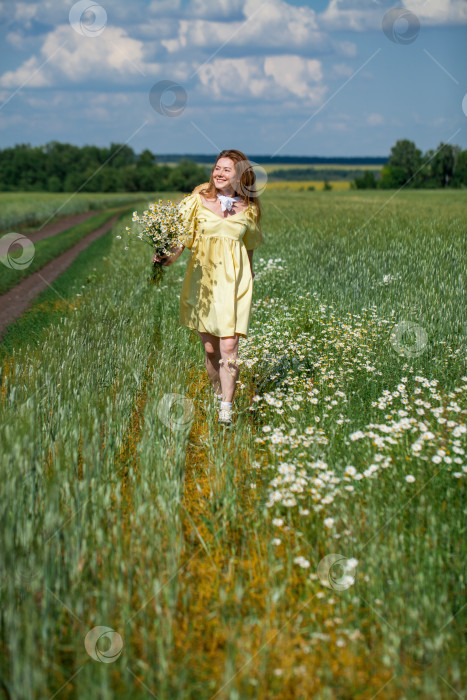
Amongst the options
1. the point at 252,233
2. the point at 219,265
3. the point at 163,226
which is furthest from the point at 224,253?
the point at 163,226

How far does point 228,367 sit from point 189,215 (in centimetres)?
130

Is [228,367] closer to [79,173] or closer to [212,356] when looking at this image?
[212,356]

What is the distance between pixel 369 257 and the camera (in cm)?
1086

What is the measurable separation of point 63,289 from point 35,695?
11.3m

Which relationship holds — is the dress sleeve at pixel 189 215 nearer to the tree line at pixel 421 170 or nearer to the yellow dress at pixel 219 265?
the yellow dress at pixel 219 265

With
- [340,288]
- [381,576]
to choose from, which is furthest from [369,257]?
[381,576]

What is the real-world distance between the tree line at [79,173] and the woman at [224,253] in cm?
9585

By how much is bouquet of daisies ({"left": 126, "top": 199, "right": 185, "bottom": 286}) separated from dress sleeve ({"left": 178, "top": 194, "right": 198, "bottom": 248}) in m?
0.05

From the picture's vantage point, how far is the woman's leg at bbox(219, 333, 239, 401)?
4.87 metres

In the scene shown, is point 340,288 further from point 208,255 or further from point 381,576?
point 381,576

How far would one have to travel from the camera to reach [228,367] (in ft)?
16.0

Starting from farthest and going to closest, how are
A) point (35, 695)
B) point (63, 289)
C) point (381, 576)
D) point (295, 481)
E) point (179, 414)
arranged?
point (63, 289) < point (179, 414) < point (295, 481) < point (381, 576) < point (35, 695)

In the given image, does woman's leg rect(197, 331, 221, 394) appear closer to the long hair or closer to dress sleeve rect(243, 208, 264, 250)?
dress sleeve rect(243, 208, 264, 250)

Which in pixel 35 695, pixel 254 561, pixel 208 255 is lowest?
pixel 35 695
